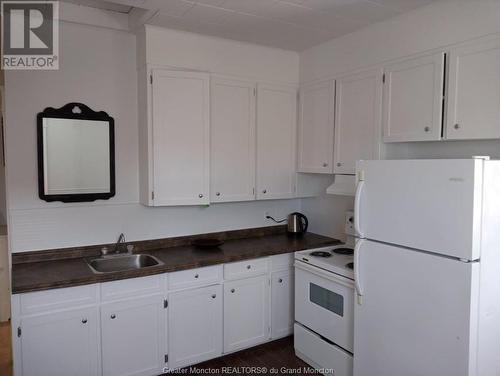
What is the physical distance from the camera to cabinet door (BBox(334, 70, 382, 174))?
280 cm

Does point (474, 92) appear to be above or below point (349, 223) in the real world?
above

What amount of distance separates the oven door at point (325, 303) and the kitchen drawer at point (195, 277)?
67 cm

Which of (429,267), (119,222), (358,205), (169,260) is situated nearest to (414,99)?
(358,205)

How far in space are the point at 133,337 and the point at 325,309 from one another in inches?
54.0

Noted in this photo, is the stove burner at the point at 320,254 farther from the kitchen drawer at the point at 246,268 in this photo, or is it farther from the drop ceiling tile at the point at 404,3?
the drop ceiling tile at the point at 404,3

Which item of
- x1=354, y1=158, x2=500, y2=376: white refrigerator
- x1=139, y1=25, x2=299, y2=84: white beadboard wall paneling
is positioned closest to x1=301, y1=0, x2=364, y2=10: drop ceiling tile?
x1=139, y1=25, x2=299, y2=84: white beadboard wall paneling

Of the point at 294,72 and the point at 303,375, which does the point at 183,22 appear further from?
the point at 303,375

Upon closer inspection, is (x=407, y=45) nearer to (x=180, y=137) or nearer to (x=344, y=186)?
(x=344, y=186)

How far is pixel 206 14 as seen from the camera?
262 cm

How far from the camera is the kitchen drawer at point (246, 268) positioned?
2.95 meters

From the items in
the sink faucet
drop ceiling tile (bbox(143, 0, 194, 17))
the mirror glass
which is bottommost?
the sink faucet

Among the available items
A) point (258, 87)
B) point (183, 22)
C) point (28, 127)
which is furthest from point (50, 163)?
point (258, 87)

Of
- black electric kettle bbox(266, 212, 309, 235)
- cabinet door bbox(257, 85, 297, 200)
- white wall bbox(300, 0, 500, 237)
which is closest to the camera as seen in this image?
white wall bbox(300, 0, 500, 237)

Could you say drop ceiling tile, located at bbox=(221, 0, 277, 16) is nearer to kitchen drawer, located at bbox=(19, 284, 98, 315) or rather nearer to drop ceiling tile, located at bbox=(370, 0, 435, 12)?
drop ceiling tile, located at bbox=(370, 0, 435, 12)
